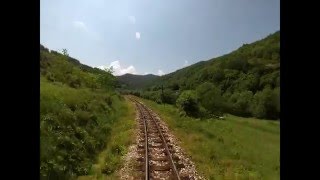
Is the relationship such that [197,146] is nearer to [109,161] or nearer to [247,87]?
[109,161]

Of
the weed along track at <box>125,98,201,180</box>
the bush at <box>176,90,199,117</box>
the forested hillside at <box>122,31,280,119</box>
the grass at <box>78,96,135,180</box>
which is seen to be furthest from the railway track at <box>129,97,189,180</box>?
the bush at <box>176,90,199,117</box>

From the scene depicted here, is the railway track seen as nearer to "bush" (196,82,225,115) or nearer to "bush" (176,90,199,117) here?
"bush" (176,90,199,117)

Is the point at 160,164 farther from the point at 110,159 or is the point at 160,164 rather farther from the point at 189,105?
the point at 189,105

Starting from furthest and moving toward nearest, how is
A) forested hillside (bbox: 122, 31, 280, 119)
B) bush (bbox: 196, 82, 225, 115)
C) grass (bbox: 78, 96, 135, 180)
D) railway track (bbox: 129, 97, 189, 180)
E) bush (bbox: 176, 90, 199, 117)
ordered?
bush (bbox: 196, 82, 225, 115), forested hillside (bbox: 122, 31, 280, 119), bush (bbox: 176, 90, 199, 117), grass (bbox: 78, 96, 135, 180), railway track (bbox: 129, 97, 189, 180)

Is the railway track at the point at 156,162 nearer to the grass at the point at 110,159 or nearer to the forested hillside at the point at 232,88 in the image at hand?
the grass at the point at 110,159

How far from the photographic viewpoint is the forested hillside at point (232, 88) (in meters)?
55.9

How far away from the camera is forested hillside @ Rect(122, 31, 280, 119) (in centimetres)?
5594

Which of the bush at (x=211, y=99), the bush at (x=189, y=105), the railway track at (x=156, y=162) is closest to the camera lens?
the railway track at (x=156, y=162)

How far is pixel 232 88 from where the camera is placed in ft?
413

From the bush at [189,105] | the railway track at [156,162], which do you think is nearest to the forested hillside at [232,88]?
the bush at [189,105]

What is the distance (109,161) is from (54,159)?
10.1 ft

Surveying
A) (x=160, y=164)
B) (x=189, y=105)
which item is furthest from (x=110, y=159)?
(x=189, y=105)
